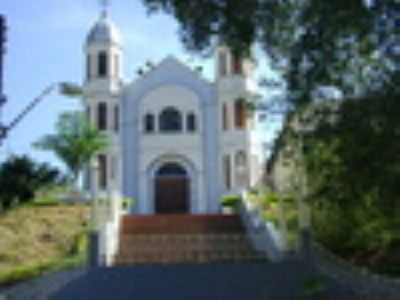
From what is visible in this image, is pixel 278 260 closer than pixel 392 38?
No

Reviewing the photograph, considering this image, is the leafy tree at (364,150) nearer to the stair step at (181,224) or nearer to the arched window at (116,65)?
the stair step at (181,224)

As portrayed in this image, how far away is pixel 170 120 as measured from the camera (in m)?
36.3

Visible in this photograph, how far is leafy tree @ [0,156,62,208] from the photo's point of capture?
28316 mm

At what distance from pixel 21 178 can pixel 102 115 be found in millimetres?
8129

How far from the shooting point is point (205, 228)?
23938 mm

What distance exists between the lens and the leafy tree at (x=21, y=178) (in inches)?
1115

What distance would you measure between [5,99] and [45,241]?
943 centimetres

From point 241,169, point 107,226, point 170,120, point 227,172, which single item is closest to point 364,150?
point 107,226

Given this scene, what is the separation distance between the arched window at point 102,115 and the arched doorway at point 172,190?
3501 mm

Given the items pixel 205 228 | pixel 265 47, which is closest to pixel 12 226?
pixel 205 228

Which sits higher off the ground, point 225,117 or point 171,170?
point 225,117

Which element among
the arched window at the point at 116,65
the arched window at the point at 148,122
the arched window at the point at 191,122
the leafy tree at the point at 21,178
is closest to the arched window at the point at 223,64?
the arched window at the point at 191,122

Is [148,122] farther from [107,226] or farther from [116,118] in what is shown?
[107,226]

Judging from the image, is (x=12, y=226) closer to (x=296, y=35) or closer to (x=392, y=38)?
(x=296, y=35)
